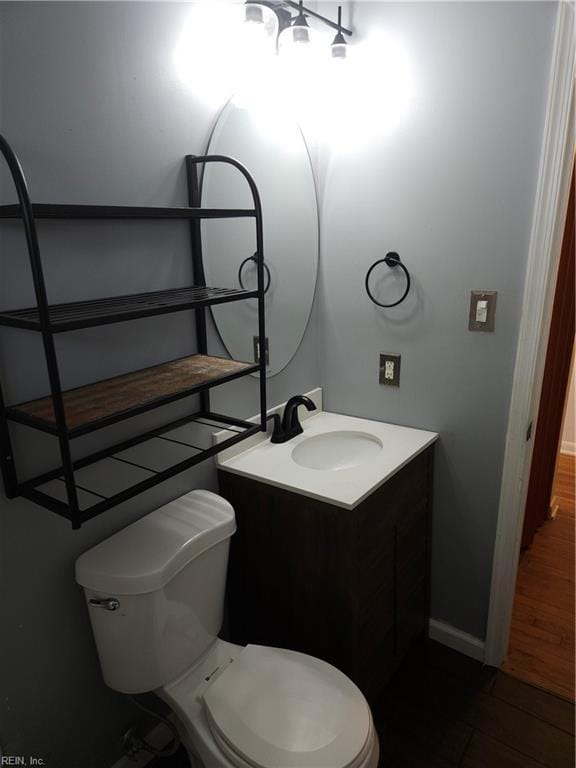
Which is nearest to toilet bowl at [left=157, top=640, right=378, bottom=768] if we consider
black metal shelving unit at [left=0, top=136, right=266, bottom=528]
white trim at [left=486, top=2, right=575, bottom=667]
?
black metal shelving unit at [left=0, top=136, right=266, bottom=528]

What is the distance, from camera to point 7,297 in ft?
3.67

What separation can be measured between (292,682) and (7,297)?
1.14 meters

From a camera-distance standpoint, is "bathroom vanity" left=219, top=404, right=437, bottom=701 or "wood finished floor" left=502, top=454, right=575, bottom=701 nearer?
"bathroom vanity" left=219, top=404, right=437, bottom=701

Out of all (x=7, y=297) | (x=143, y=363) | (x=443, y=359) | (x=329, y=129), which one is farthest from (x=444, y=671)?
(x=329, y=129)

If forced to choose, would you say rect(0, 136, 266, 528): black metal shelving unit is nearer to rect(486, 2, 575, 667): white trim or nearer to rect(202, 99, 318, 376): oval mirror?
rect(202, 99, 318, 376): oval mirror

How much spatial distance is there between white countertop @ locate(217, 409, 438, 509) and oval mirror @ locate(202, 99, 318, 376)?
282 millimetres

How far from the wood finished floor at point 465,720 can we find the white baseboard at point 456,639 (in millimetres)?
31

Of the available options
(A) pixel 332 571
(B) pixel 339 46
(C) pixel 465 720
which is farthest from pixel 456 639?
(B) pixel 339 46

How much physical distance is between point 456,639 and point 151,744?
3.72ft

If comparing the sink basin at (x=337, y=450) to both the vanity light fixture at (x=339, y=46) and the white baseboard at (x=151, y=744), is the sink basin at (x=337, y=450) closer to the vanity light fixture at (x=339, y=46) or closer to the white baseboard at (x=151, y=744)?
the white baseboard at (x=151, y=744)

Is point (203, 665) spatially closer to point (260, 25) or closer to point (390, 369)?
point (390, 369)

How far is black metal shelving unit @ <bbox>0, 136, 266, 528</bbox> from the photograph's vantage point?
0.98m

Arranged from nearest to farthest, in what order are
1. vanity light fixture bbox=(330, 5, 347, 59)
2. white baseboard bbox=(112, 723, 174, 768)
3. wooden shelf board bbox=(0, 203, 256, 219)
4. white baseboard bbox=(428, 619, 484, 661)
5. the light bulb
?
wooden shelf board bbox=(0, 203, 256, 219) < the light bulb < white baseboard bbox=(112, 723, 174, 768) < vanity light fixture bbox=(330, 5, 347, 59) < white baseboard bbox=(428, 619, 484, 661)

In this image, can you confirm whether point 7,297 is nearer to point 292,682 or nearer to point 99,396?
point 99,396
